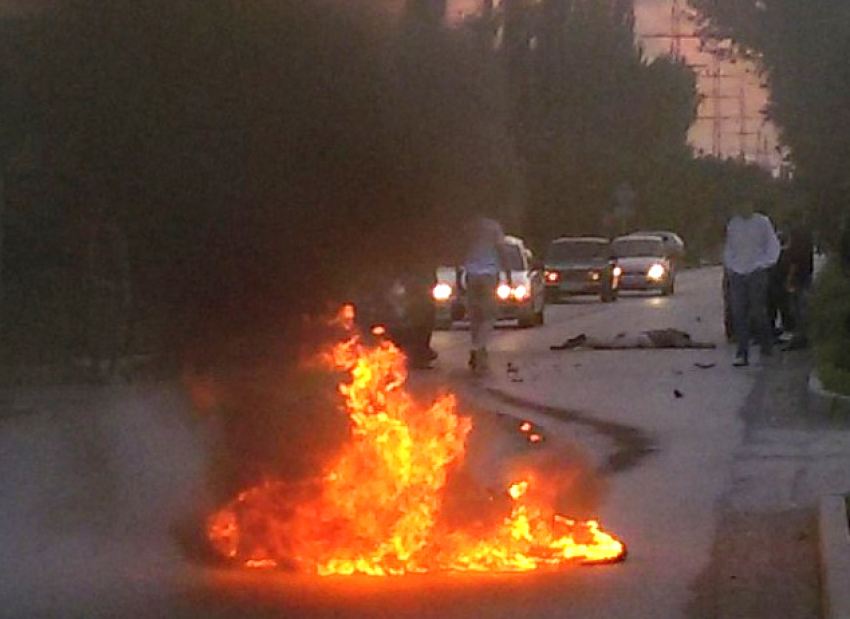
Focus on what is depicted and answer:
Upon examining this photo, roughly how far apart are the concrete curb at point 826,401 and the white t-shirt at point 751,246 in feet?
12.0

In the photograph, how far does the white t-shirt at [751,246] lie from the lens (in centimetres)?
1958

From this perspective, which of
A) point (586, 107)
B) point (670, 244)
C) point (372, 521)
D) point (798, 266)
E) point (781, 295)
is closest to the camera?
point (372, 521)

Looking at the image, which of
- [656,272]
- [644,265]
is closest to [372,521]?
[656,272]

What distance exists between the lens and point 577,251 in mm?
38969

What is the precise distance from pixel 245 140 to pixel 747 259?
12.7 m

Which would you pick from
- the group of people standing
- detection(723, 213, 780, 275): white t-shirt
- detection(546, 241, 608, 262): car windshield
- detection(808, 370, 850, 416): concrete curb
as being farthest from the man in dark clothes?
detection(546, 241, 608, 262): car windshield

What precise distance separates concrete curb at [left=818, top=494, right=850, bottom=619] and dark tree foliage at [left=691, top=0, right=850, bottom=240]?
28.8 feet

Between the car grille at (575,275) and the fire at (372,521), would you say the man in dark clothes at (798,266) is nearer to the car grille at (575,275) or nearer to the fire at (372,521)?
the fire at (372,521)

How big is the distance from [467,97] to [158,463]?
552 cm

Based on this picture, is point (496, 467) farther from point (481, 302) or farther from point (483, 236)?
point (481, 302)

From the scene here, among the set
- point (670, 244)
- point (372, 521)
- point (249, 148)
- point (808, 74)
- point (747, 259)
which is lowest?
point (670, 244)

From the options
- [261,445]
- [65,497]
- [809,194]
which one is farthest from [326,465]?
[809,194]

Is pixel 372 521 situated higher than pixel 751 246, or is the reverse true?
pixel 751 246

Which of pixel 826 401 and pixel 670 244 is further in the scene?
pixel 670 244
